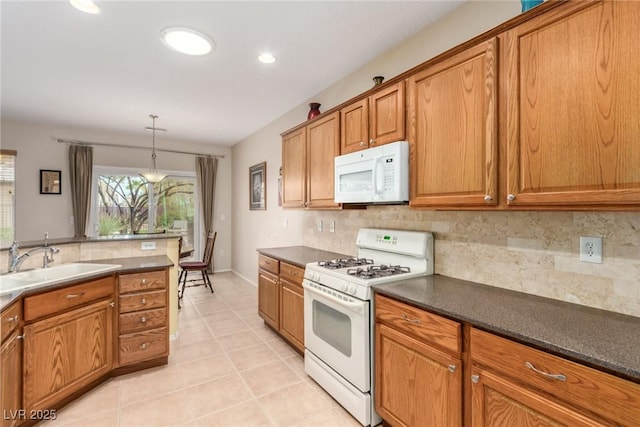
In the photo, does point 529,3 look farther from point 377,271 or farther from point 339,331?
point 339,331

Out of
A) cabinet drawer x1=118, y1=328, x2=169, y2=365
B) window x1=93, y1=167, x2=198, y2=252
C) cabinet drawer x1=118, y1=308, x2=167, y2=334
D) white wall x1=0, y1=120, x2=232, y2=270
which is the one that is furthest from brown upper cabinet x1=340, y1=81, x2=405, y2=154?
white wall x1=0, y1=120, x2=232, y2=270

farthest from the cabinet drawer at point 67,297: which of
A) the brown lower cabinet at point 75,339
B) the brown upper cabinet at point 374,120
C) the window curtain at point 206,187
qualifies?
the window curtain at point 206,187

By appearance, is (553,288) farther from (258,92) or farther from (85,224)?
(85,224)

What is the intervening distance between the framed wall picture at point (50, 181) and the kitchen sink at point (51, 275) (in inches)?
122

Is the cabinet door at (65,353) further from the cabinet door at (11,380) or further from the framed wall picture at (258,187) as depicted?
the framed wall picture at (258,187)

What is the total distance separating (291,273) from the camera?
2.74 meters

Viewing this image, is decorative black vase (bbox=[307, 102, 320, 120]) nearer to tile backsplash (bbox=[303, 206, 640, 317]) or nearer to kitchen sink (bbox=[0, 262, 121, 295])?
tile backsplash (bbox=[303, 206, 640, 317])

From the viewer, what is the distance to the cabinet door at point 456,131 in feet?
4.90

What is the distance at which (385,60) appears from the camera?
2582mm

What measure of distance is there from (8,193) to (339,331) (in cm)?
536

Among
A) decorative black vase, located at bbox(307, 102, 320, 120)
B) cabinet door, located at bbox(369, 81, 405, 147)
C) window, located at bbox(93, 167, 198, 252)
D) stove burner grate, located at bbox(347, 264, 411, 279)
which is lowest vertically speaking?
stove burner grate, located at bbox(347, 264, 411, 279)

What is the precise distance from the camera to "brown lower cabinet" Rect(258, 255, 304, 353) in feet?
8.68

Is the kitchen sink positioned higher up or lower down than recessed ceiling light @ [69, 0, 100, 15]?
lower down

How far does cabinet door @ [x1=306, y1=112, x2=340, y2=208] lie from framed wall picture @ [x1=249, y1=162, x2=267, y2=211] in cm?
193
